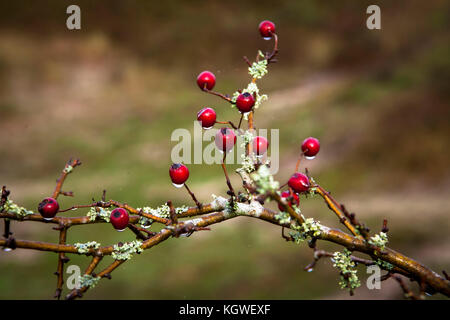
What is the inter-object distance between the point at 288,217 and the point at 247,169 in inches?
4.7

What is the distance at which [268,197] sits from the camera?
599 mm

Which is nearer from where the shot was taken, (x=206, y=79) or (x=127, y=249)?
(x=127, y=249)

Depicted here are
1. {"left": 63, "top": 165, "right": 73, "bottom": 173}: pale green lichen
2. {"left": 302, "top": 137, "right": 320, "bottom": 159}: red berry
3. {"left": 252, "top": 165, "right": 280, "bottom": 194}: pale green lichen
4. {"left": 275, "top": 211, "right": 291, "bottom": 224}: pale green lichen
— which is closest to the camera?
{"left": 252, "top": 165, "right": 280, "bottom": 194}: pale green lichen

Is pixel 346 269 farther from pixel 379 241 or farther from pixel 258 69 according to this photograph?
pixel 258 69

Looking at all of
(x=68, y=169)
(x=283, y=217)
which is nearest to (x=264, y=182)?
(x=283, y=217)

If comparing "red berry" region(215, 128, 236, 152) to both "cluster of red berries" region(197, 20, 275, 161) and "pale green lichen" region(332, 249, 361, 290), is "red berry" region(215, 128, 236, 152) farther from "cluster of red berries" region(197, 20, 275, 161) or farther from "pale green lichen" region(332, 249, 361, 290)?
"pale green lichen" region(332, 249, 361, 290)

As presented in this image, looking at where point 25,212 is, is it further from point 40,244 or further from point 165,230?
point 165,230

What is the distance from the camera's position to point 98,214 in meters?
0.77

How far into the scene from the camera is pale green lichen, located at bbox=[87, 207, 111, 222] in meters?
0.77

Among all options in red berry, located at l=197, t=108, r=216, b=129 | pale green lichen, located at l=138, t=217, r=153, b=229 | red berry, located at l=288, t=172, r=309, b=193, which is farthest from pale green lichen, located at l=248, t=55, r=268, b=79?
pale green lichen, located at l=138, t=217, r=153, b=229

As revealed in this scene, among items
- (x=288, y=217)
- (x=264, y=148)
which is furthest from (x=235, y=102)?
(x=288, y=217)

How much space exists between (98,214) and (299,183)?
372 millimetres

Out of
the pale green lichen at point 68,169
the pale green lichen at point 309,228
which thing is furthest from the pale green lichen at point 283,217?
the pale green lichen at point 68,169

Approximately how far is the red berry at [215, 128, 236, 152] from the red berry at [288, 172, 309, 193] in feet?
0.41
